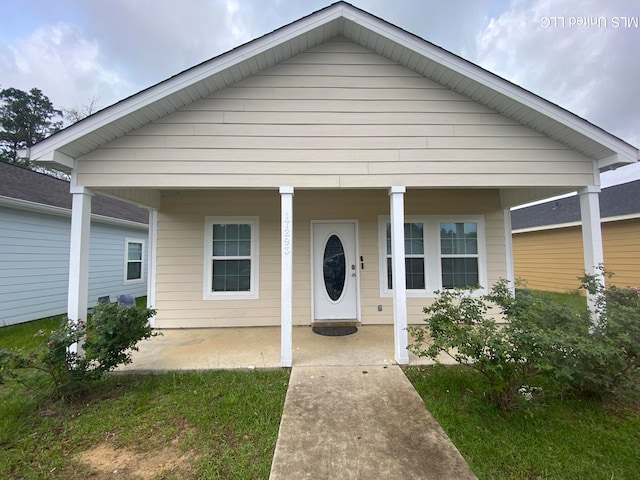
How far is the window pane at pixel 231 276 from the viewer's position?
229 inches

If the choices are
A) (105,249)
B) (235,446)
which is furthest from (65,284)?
(235,446)

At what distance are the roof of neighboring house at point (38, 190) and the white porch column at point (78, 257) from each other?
3802mm

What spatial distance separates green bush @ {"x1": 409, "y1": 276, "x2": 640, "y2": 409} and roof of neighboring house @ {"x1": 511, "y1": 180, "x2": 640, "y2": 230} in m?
8.32

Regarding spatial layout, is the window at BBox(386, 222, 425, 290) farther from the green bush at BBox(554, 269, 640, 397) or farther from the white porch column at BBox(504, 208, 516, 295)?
the green bush at BBox(554, 269, 640, 397)

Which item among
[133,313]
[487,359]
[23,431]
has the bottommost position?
[23,431]

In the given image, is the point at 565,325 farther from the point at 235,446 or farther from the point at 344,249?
the point at 344,249

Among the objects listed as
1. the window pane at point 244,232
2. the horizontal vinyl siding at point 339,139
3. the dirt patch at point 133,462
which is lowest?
the dirt patch at point 133,462

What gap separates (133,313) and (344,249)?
3662mm

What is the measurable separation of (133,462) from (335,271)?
13.6 feet

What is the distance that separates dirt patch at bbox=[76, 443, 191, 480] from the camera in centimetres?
212

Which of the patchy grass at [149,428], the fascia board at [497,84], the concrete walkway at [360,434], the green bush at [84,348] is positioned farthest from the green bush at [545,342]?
the green bush at [84,348]

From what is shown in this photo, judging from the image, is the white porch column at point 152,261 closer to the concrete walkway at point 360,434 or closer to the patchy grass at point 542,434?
the concrete walkway at point 360,434

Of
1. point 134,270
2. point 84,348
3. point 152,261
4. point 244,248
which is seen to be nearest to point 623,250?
point 244,248

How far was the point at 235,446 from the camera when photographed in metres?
2.39
